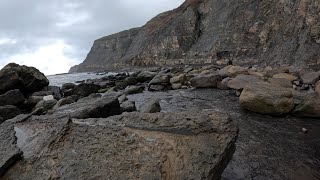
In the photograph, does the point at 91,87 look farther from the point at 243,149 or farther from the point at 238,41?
the point at 238,41

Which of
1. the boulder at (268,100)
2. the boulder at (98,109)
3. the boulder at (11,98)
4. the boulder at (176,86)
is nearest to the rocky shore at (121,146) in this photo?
the boulder at (98,109)

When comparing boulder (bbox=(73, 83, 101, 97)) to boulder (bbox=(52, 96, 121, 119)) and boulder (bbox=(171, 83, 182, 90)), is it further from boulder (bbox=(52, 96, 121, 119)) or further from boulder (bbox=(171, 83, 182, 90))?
boulder (bbox=(52, 96, 121, 119))

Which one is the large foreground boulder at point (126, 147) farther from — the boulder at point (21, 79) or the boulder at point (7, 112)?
the boulder at point (21, 79)

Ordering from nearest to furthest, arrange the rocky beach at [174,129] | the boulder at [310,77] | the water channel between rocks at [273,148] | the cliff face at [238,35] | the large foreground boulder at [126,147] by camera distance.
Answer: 1. the large foreground boulder at [126,147]
2. the rocky beach at [174,129]
3. the water channel between rocks at [273,148]
4. the boulder at [310,77]
5. the cliff face at [238,35]

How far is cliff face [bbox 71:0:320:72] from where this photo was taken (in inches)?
1204

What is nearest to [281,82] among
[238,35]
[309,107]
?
[309,107]

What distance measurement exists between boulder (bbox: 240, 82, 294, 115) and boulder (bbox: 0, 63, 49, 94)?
1774 centimetres

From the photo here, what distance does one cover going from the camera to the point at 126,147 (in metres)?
5.71

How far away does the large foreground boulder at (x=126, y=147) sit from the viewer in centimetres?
523

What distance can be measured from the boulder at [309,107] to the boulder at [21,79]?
19.8 metres

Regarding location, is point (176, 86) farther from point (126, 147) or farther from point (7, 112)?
point (126, 147)

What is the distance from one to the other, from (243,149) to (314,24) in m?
24.6

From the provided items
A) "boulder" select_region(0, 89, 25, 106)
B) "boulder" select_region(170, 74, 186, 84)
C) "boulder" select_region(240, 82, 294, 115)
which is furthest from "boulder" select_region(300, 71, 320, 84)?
"boulder" select_region(0, 89, 25, 106)

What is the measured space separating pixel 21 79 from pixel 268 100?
19236mm
